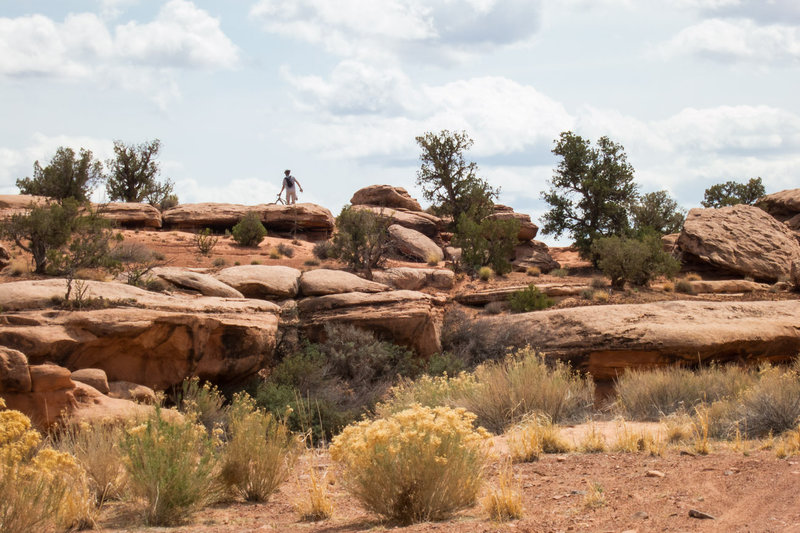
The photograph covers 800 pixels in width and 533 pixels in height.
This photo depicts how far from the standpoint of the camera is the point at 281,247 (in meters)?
25.0

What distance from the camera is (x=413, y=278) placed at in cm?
2111

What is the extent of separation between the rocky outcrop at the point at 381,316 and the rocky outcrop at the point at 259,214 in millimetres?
13639

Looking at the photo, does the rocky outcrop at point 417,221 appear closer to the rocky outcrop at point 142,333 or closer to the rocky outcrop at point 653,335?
the rocky outcrop at point 653,335

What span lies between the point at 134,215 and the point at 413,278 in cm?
1223

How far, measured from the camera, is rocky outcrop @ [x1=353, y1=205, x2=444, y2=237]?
30.2 m

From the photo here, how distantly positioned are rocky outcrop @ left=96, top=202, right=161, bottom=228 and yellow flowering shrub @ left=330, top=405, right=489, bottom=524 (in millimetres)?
23030

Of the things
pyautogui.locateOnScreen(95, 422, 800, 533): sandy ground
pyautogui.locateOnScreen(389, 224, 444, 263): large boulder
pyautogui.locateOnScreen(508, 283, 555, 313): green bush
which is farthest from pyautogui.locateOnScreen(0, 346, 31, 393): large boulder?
pyautogui.locateOnScreen(389, 224, 444, 263): large boulder

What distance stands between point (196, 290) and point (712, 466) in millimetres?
10522

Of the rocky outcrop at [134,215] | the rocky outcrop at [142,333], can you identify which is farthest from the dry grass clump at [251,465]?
the rocky outcrop at [134,215]

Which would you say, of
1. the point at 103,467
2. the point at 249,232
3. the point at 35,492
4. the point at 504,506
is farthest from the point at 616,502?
the point at 249,232

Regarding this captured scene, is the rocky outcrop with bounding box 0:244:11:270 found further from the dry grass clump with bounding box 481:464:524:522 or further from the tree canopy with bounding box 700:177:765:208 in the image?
the tree canopy with bounding box 700:177:765:208

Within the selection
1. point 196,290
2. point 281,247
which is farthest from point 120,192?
point 196,290

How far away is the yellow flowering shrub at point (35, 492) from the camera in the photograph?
518 cm

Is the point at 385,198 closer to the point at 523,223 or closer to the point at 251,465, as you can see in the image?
the point at 523,223
